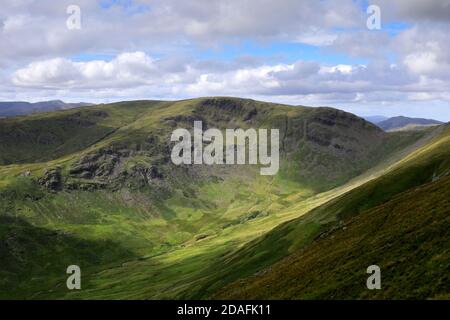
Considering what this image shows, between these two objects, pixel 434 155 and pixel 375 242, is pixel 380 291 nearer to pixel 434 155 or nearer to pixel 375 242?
pixel 375 242

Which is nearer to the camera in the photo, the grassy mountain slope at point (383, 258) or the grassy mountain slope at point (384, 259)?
the grassy mountain slope at point (384, 259)

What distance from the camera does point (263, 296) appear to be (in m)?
69.1

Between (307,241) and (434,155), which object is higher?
(434,155)

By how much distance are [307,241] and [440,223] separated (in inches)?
2236

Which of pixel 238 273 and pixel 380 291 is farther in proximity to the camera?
pixel 238 273

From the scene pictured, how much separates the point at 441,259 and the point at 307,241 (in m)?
64.7

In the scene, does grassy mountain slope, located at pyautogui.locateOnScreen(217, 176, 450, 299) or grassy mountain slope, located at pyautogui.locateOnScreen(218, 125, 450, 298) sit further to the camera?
grassy mountain slope, located at pyautogui.locateOnScreen(218, 125, 450, 298)

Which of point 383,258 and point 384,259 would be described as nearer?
point 384,259

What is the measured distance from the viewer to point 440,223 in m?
56.0

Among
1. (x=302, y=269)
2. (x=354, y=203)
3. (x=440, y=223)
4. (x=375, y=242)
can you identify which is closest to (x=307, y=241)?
(x=354, y=203)

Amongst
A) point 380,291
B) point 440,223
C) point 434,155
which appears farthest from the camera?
point 434,155
